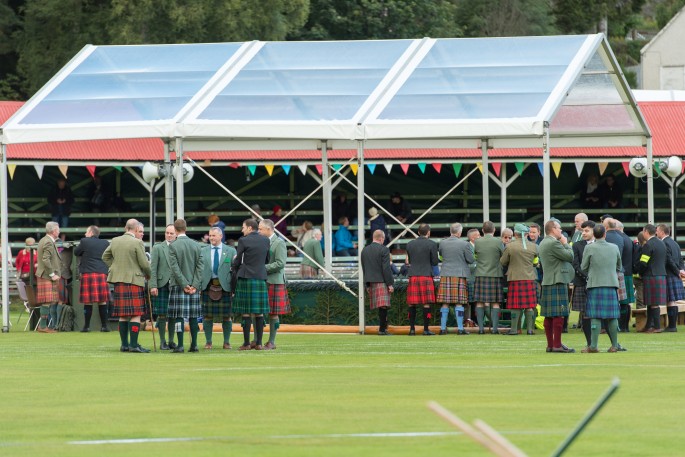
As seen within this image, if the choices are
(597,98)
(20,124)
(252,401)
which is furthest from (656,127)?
(252,401)

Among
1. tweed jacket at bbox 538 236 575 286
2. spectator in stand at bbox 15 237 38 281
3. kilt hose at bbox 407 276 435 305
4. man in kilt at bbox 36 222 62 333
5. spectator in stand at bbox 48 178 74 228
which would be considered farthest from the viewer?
spectator in stand at bbox 48 178 74 228

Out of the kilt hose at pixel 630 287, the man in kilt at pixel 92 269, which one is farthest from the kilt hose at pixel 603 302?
the man in kilt at pixel 92 269

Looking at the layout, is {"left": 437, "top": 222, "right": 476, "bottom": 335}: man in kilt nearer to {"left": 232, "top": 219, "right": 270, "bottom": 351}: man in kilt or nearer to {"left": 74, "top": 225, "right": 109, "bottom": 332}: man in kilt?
{"left": 232, "top": 219, "right": 270, "bottom": 351}: man in kilt

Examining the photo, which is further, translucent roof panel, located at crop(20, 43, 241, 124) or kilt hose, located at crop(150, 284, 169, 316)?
translucent roof panel, located at crop(20, 43, 241, 124)

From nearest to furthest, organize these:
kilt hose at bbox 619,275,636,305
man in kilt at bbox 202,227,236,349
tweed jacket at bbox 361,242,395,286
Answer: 1. man in kilt at bbox 202,227,236,349
2. tweed jacket at bbox 361,242,395,286
3. kilt hose at bbox 619,275,636,305

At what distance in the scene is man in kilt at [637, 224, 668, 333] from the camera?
19406 millimetres

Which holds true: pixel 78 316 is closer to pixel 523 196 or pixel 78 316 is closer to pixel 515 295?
pixel 515 295

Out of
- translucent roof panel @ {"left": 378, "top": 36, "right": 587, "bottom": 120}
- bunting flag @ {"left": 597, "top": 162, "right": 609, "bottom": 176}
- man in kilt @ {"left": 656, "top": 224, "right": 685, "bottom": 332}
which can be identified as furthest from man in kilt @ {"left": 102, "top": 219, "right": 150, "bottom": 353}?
bunting flag @ {"left": 597, "top": 162, "right": 609, "bottom": 176}

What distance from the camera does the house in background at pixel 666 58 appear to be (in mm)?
60781

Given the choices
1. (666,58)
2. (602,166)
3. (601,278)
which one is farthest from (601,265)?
(666,58)

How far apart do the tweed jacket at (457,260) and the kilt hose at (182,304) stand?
463 centimetres

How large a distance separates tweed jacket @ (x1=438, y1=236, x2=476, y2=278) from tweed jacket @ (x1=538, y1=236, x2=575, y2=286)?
358cm

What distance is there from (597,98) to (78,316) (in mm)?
8319

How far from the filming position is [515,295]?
740 inches
